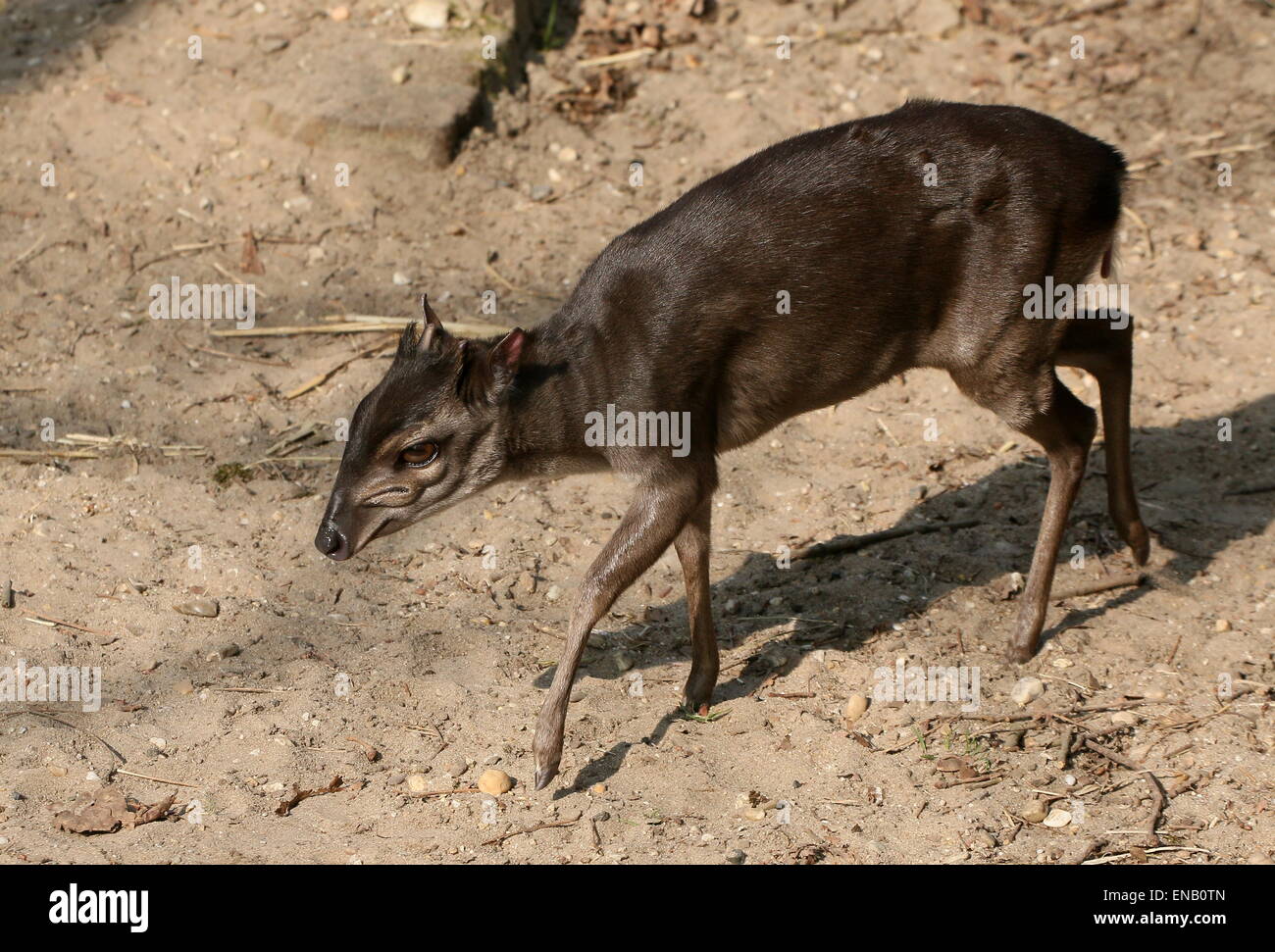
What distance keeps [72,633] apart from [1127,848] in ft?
13.0

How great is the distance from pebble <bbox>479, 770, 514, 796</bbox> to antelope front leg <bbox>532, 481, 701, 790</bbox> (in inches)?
4.7

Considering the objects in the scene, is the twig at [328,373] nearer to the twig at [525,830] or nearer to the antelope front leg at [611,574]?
the antelope front leg at [611,574]

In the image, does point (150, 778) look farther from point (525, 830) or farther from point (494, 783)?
point (525, 830)

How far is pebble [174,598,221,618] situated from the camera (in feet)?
19.5

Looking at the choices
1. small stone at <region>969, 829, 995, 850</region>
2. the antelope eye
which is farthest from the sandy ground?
the antelope eye

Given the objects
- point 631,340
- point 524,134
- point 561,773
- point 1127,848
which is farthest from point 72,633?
point 524,134

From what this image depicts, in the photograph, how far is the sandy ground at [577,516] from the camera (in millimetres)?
5066

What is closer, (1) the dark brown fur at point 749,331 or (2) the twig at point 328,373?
(1) the dark brown fur at point 749,331

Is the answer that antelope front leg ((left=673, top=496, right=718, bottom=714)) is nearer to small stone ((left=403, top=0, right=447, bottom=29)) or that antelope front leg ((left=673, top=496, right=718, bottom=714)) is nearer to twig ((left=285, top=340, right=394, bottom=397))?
twig ((left=285, top=340, right=394, bottom=397))

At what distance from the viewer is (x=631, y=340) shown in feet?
17.2

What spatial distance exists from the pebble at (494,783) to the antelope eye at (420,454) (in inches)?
43.6

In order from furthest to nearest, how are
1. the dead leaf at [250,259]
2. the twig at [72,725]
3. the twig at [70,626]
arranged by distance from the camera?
the dead leaf at [250,259]
the twig at [70,626]
the twig at [72,725]

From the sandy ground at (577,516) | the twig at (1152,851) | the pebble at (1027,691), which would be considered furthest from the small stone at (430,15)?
the twig at (1152,851)

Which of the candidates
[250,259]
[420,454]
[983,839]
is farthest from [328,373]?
[983,839]
